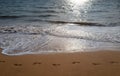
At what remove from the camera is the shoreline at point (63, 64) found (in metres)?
5.03

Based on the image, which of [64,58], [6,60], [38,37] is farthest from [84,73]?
[38,37]

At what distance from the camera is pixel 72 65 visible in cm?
544

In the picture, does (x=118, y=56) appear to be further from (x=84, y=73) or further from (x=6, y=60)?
(x=6, y=60)

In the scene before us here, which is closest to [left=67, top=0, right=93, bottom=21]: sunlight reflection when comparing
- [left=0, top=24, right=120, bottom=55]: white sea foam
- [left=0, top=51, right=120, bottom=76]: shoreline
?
[left=0, top=24, right=120, bottom=55]: white sea foam

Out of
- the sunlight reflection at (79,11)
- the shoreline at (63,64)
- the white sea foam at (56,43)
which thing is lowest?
the sunlight reflection at (79,11)

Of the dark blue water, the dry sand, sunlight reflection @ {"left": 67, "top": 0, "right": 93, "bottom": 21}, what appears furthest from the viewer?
sunlight reflection @ {"left": 67, "top": 0, "right": 93, "bottom": 21}

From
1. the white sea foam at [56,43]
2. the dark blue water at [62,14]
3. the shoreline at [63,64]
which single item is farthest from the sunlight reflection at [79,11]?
the shoreline at [63,64]

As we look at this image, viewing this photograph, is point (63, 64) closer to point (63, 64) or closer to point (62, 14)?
point (63, 64)

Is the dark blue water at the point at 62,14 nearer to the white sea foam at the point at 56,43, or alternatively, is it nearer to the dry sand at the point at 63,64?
the white sea foam at the point at 56,43

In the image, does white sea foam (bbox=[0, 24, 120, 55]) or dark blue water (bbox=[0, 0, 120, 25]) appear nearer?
white sea foam (bbox=[0, 24, 120, 55])

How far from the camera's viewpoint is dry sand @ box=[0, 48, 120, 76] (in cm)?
502

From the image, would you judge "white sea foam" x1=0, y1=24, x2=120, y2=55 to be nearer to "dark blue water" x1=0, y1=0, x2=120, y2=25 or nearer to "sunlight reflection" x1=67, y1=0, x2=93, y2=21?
"dark blue water" x1=0, y1=0, x2=120, y2=25

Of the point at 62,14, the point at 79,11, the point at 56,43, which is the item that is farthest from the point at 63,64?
the point at 79,11

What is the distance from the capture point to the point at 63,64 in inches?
218
